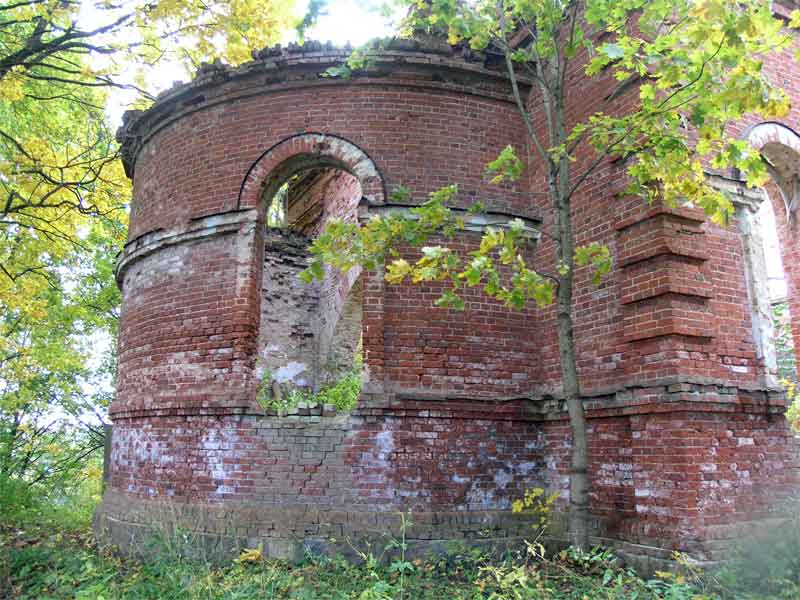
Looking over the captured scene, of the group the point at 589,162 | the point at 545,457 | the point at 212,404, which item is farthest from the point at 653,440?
the point at 212,404

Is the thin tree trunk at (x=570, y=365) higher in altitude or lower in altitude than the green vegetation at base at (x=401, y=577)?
higher

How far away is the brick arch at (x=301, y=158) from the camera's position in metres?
7.61

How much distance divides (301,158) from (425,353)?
3006 millimetres

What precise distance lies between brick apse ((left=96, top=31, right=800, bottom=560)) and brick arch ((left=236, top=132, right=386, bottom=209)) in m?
0.03

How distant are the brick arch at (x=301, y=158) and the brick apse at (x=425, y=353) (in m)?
0.03

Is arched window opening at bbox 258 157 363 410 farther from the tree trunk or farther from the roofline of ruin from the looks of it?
the tree trunk

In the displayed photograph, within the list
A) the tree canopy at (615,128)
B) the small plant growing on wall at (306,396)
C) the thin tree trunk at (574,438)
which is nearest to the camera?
the tree canopy at (615,128)

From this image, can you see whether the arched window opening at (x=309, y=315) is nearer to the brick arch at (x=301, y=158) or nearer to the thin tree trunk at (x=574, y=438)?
the brick arch at (x=301, y=158)

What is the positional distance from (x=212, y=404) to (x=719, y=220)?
18.3 ft

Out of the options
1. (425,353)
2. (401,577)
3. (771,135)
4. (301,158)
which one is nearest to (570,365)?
(425,353)

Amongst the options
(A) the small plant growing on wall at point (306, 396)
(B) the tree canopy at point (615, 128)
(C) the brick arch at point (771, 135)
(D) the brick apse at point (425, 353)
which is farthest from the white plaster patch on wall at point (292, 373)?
(C) the brick arch at point (771, 135)

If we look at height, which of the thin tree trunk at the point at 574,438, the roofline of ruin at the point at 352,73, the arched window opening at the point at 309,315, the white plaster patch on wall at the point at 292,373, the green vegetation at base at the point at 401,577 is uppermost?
the roofline of ruin at the point at 352,73

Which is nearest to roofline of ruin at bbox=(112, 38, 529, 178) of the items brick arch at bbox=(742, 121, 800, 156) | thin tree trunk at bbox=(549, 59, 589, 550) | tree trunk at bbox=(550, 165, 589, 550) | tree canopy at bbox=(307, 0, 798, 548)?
tree canopy at bbox=(307, 0, 798, 548)

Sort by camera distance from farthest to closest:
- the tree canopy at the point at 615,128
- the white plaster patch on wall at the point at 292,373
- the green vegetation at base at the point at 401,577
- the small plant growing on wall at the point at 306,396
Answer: the white plaster patch on wall at the point at 292,373
the small plant growing on wall at the point at 306,396
the green vegetation at base at the point at 401,577
the tree canopy at the point at 615,128
